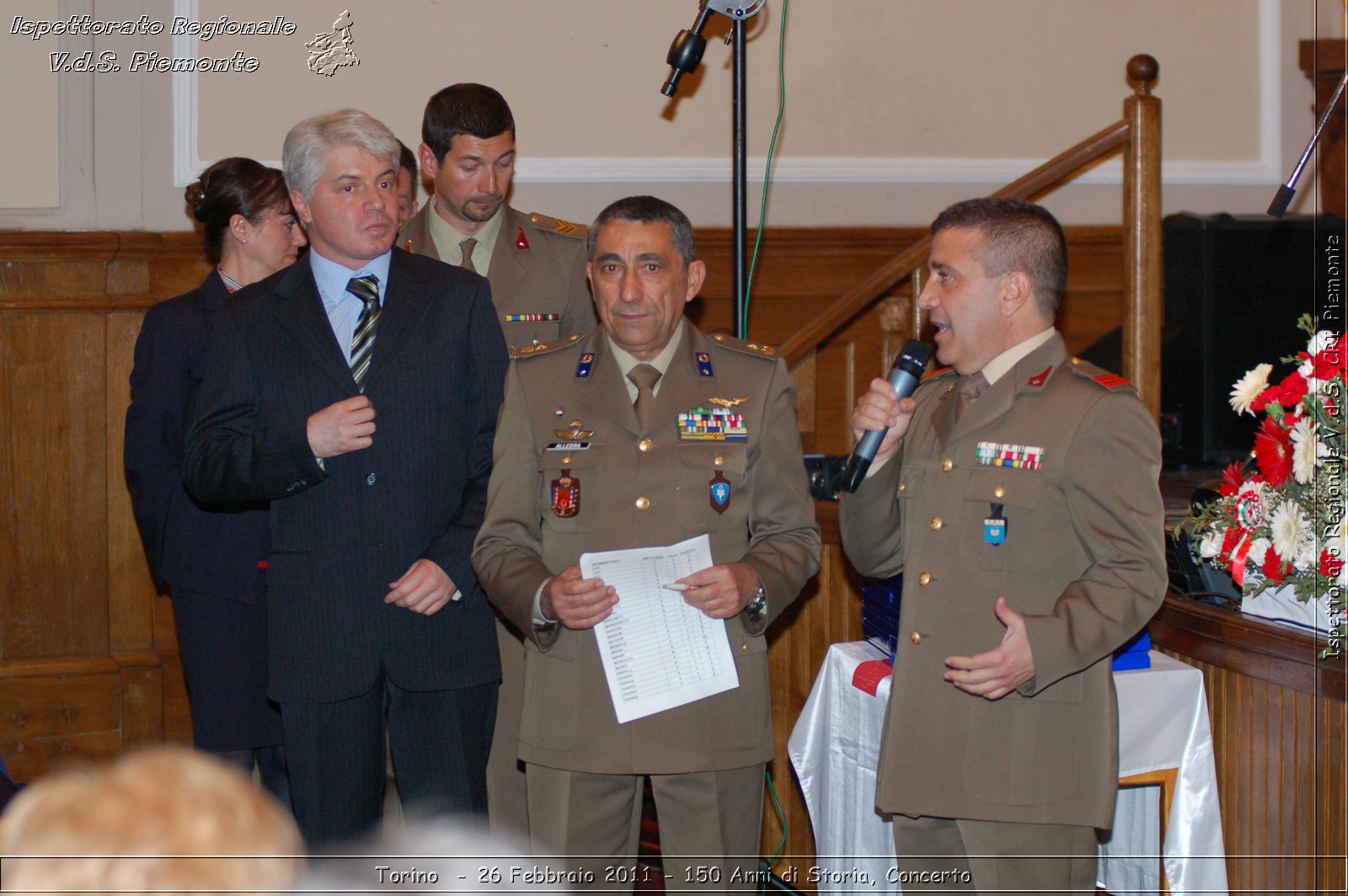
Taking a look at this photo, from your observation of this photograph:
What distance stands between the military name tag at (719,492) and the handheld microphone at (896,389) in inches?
10.5

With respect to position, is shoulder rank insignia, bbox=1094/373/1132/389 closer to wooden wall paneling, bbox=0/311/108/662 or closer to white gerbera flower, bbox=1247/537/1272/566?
white gerbera flower, bbox=1247/537/1272/566

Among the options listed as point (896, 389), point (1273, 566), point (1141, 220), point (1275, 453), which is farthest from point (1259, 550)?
point (1141, 220)

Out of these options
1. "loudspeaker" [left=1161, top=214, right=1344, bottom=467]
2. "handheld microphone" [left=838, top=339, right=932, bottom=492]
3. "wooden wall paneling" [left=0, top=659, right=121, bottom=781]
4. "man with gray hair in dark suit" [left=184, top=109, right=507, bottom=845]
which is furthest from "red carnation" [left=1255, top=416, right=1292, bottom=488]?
"wooden wall paneling" [left=0, top=659, right=121, bottom=781]

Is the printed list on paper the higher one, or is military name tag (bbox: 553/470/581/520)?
military name tag (bbox: 553/470/581/520)

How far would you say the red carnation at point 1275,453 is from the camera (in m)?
2.42

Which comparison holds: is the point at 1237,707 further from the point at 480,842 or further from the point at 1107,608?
the point at 480,842

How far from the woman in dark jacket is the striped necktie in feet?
1.91

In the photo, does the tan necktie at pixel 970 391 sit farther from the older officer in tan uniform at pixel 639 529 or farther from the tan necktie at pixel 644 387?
the tan necktie at pixel 644 387

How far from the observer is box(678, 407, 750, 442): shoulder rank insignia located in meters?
2.34

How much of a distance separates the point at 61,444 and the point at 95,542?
12.6 inches

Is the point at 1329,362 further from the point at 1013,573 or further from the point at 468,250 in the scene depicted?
the point at 468,250

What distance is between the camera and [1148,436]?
204cm

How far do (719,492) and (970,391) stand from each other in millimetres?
474

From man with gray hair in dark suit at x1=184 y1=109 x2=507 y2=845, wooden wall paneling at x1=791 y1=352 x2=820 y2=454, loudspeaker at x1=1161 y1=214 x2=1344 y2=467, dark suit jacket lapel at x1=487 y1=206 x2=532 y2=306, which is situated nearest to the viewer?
man with gray hair in dark suit at x1=184 y1=109 x2=507 y2=845
